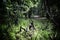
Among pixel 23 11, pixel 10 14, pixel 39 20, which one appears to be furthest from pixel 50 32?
pixel 10 14

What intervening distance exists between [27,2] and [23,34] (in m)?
0.97

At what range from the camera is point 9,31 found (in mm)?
3334

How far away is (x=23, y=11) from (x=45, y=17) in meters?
0.71

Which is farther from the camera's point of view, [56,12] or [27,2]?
[27,2]

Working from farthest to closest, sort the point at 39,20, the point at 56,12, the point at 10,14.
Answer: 1. the point at 39,20
2. the point at 10,14
3. the point at 56,12

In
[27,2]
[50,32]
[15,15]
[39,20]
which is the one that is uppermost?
[27,2]

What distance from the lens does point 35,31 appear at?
346 centimetres

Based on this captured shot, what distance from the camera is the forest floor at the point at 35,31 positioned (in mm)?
3355

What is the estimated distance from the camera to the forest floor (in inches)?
132

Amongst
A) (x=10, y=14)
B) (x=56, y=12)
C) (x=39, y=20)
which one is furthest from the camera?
(x=39, y=20)

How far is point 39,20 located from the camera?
367 cm

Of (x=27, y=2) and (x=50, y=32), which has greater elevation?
(x=27, y=2)

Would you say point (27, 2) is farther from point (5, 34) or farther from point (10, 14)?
point (5, 34)

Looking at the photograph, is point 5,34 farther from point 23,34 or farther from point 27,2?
point 27,2
